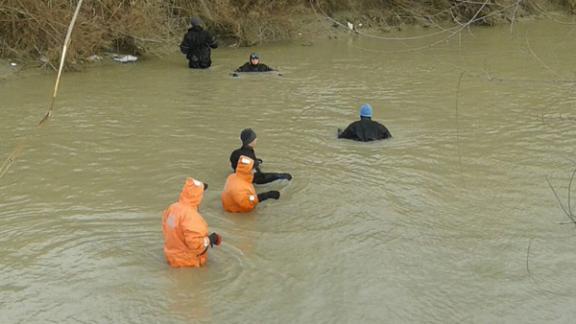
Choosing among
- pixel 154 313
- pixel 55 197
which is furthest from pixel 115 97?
pixel 154 313

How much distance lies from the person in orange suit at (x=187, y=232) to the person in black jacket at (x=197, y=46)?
12.3m

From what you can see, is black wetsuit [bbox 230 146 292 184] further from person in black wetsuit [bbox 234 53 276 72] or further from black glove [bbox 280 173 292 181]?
person in black wetsuit [bbox 234 53 276 72]

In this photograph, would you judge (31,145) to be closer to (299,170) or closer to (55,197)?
(55,197)

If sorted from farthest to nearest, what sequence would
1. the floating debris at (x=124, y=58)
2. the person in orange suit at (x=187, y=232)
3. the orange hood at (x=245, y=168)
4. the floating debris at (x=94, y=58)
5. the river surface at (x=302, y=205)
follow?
the floating debris at (x=124, y=58) < the floating debris at (x=94, y=58) < the orange hood at (x=245, y=168) < the person in orange suit at (x=187, y=232) < the river surface at (x=302, y=205)

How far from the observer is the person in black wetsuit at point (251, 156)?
8.99 metres

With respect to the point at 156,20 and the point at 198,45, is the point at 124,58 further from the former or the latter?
the point at 198,45

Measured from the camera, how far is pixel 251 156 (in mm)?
8969

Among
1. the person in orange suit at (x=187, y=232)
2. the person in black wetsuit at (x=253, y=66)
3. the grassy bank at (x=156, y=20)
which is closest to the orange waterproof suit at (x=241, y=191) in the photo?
the person in orange suit at (x=187, y=232)

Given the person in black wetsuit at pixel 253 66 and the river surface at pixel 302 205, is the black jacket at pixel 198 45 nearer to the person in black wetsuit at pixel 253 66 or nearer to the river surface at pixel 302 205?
the person in black wetsuit at pixel 253 66

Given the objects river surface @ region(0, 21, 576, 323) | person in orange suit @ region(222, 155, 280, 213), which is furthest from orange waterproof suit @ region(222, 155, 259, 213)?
river surface @ region(0, 21, 576, 323)

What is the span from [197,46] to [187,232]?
12.7 m

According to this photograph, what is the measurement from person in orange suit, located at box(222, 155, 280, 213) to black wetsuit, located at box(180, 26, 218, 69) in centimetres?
1065

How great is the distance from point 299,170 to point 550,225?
3614mm

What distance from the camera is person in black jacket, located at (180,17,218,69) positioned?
18.5 meters
